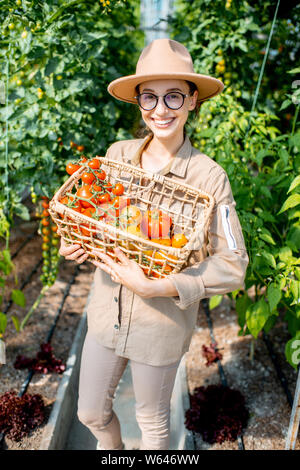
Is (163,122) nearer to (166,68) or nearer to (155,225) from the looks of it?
(166,68)

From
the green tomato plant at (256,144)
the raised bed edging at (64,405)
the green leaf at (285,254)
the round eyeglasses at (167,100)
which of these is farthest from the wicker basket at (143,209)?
the raised bed edging at (64,405)

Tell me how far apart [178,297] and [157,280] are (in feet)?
0.37

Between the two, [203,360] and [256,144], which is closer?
[256,144]

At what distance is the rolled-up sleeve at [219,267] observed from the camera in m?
1.24

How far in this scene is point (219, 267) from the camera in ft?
4.16

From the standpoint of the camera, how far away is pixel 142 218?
1284mm

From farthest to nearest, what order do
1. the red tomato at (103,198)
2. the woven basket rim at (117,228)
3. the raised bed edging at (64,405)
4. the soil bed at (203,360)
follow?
the soil bed at (203,360) < the raised bed edging at (64,405) < the red tomato at (103,198) < the woven basket rim at (117,228)

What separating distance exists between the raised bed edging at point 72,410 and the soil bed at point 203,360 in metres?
0.05

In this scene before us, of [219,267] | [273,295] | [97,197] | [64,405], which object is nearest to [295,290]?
[273,295]

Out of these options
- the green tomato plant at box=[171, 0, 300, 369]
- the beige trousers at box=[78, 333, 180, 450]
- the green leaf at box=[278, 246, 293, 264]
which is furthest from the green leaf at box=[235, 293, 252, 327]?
the beige trousers at box=[78, 333, 180, 450]

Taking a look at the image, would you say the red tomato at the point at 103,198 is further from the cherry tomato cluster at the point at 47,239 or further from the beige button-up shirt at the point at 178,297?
the cherry tomato cluster at the point at 47,239

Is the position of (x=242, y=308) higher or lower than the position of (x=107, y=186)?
lower
